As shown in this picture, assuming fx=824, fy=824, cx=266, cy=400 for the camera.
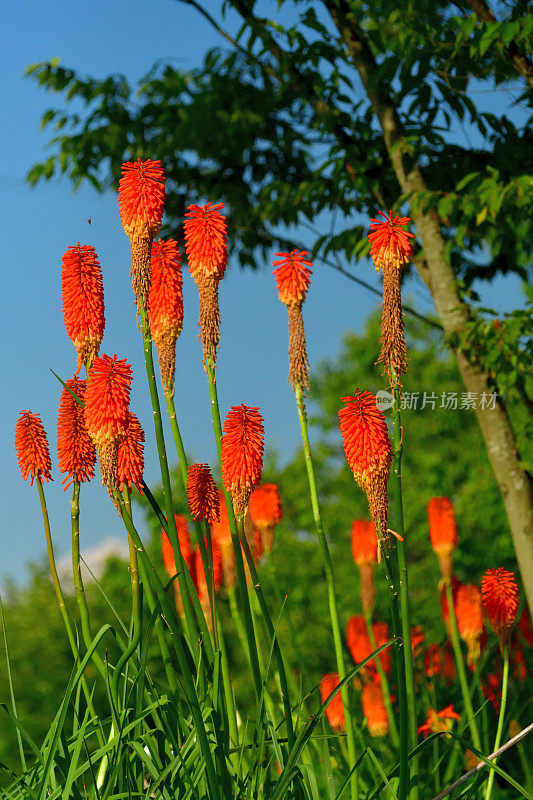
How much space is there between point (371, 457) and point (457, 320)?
14.5 feet

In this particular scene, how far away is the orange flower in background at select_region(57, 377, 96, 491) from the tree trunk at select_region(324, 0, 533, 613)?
407 cm

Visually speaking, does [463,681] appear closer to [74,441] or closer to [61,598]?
[61,598]

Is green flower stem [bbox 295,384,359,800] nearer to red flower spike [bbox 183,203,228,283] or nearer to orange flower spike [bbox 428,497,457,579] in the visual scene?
red flower spike [bbox 183,203,228,283]

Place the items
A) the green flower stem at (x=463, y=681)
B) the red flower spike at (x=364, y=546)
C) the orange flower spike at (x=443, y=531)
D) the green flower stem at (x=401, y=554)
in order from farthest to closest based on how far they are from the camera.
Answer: the orange flower spike at (x=443, y=531), the red flower spike at (x=364, y=546), the green flower stem at (x=463, y=681), the green flower stem at (x=401, y=554)

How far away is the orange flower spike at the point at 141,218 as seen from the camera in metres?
2.11

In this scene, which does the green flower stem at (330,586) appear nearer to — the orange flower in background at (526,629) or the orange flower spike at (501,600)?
the orange flower spike at (501,600)

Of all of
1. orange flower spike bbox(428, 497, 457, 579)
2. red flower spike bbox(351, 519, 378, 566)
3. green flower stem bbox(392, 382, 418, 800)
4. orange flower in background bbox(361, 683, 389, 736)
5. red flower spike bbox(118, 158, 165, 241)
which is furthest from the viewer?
orange flower spike bbox(428, 497, 457, 579)

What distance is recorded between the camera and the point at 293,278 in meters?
2.44

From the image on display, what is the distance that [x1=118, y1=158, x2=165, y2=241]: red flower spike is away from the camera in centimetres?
218

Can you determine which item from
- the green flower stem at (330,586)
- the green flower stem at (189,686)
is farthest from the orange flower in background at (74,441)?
the green flower stem at (330,586)

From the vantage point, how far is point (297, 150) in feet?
29.6

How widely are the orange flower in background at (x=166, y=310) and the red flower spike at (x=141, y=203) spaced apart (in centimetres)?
19

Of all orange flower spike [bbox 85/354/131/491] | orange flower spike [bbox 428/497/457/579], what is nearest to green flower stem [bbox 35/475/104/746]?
orange flower spike [bbox 85/354/131/491]

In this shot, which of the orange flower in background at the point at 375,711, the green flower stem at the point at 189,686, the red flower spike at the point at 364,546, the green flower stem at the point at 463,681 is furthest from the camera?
the orange flower in background at the point at 375,711
